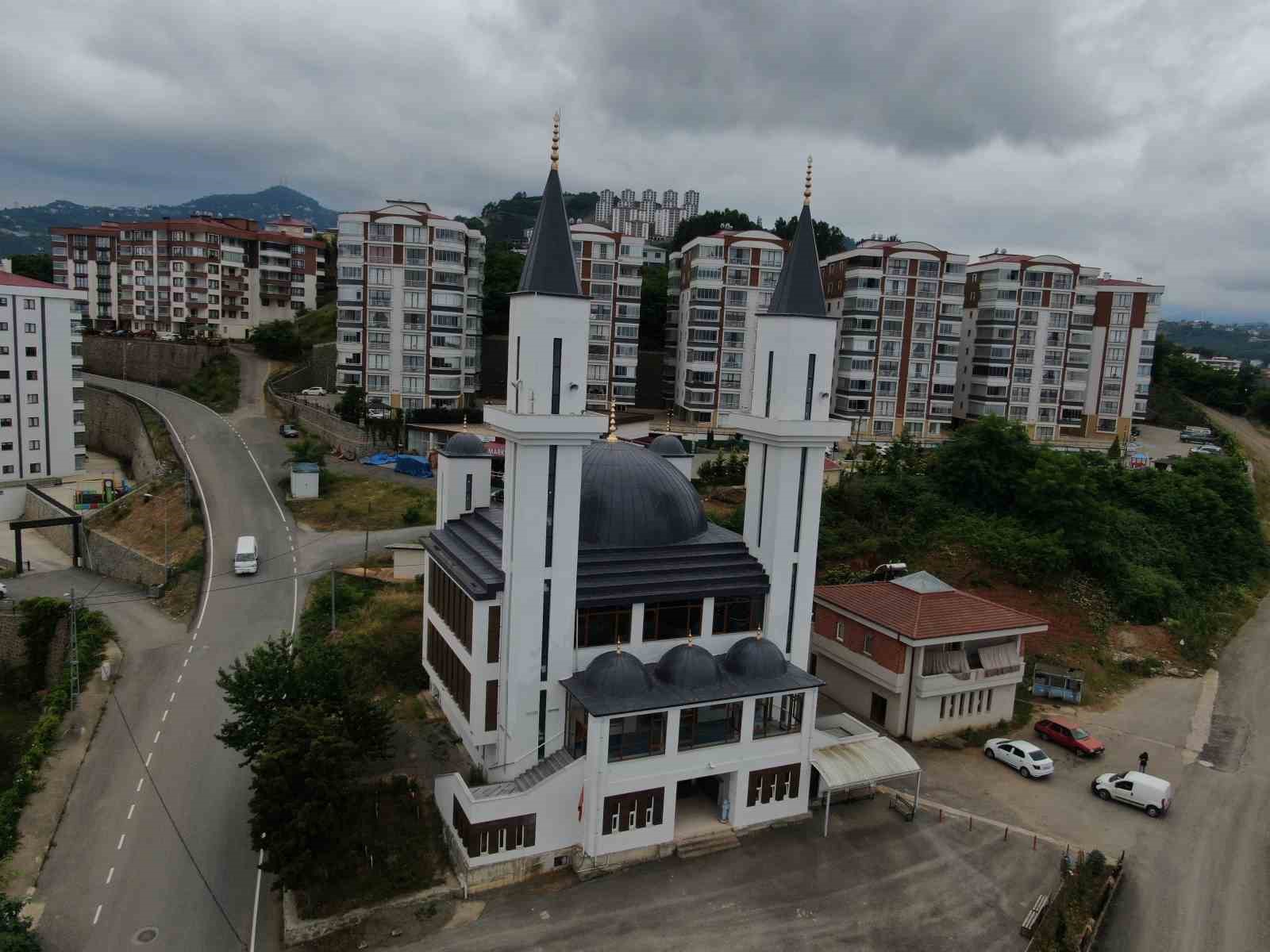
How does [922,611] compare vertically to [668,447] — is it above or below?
below

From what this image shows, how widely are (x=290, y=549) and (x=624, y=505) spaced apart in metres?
23.8

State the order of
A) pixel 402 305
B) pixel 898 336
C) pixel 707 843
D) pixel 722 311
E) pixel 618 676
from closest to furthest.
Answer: pixel 618 676 → pixel 707 843 → pixel 402 305 → pixel 898 336 → pixel 722 311

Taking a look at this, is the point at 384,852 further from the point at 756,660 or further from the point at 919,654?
the point at 919,654

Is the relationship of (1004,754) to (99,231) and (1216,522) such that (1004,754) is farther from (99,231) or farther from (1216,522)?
(99,231)

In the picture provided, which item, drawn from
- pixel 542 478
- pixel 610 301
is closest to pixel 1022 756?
pixel 542 478

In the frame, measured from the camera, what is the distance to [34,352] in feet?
191

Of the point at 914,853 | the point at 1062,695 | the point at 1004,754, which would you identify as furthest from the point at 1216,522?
the point at 914,853

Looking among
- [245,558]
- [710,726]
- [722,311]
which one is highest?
[722,311]

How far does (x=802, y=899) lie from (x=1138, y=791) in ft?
40.8

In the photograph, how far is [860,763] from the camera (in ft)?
82.9

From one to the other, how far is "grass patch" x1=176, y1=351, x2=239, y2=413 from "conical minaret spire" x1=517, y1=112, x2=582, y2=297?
53.7m

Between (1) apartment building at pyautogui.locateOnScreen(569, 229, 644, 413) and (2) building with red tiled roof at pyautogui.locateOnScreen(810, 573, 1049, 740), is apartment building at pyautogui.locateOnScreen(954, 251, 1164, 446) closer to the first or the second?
(1) apartment building at pyautogui.locateOnScreen(569, 229, 644, 413)

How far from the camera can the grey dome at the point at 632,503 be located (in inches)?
1056

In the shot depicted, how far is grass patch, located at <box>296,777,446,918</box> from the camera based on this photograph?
20859 mm
